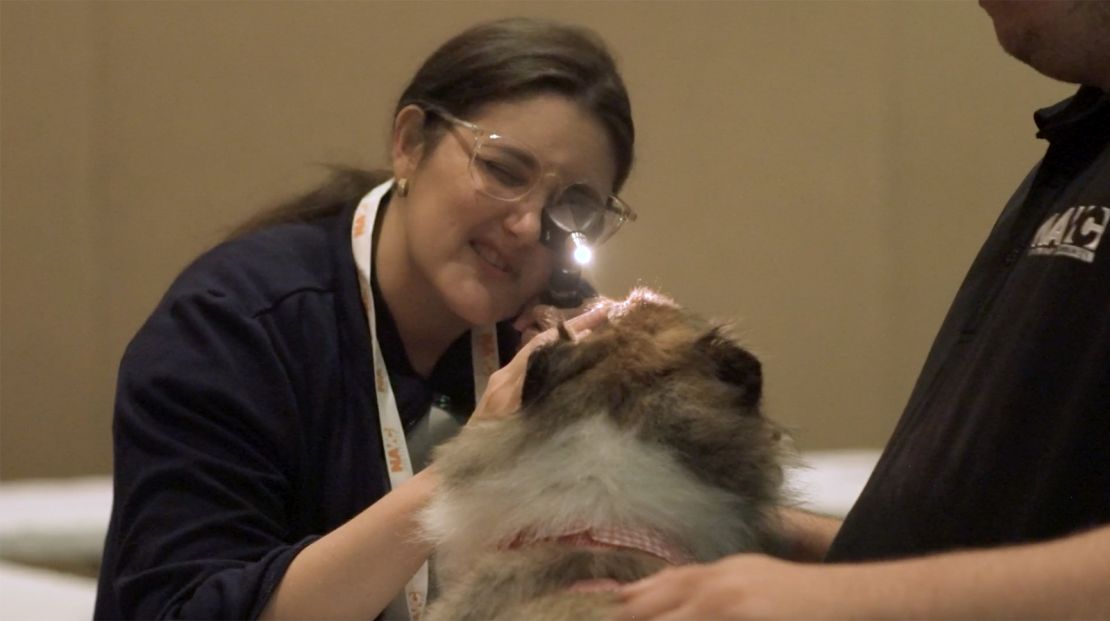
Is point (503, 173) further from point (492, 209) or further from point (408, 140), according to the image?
point (408, 140)

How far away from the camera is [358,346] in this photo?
1851 millimetres

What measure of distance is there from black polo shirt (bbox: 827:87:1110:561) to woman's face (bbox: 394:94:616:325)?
692 mm

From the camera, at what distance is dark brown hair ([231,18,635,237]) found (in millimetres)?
1882

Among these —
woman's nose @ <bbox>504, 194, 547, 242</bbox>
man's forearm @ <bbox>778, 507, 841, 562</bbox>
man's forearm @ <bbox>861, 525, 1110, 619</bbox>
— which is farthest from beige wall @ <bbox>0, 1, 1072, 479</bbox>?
man's forearm @ <bbox>861, 525, 1110, 619</bbox>

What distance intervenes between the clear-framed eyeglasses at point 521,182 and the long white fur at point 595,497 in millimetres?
549

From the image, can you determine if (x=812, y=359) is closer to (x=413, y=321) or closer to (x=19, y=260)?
(x=413, y=321)

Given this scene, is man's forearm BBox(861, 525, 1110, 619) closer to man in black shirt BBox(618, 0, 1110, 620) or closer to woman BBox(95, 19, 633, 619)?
man in black shirt BBox(618, 0, 1110, 620)

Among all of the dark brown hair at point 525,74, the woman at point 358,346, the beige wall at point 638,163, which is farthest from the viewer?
the beige wall at point 638,163

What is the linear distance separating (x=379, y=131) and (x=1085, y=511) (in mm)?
2590

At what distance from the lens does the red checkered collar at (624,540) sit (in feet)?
4.13

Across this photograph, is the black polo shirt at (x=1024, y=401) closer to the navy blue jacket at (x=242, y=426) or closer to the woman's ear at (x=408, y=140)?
the navy blue jacket at (x=242, y=426)


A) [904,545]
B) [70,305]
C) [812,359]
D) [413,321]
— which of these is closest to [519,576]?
[904,545]

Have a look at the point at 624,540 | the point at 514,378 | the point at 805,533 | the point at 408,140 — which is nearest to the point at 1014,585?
the point at 624,540

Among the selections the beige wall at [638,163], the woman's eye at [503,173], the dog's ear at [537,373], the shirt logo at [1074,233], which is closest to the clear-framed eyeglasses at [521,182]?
the woman's eye at [503,173]
